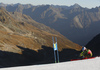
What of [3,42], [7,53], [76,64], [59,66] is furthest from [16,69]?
[3,42]

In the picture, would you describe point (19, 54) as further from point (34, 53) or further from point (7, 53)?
point (34, 53)

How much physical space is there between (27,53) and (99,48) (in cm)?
3848

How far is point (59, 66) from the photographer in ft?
37.8

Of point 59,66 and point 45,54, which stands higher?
point 59,66

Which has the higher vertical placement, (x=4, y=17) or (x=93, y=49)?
(x=4, y=17)

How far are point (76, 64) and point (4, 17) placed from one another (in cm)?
15096

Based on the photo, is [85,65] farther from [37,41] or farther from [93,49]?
[37,41]

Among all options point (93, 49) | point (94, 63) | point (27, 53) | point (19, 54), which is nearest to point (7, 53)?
point (19, 54)

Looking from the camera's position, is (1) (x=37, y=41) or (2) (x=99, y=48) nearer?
(2) (x=99, y=48)

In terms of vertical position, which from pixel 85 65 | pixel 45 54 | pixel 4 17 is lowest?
pixel 45 54

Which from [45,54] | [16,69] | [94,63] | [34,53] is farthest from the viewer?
[45,54]

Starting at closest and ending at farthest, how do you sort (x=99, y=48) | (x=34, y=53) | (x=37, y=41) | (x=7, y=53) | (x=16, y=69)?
(x=16, y=69) → (x=7, y=53) → (x=99, y=48) → (x=34, y=53) → (x=37, y=41)

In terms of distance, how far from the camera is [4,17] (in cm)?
15625

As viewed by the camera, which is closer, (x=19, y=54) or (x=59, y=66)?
(x=59, y=66)
